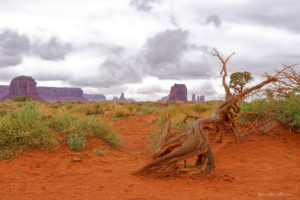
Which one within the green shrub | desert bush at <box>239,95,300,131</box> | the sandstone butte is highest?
the sandstone butte

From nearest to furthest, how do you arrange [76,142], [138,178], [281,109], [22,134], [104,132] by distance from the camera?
[138,178]
[22,134]
[76,142]
[104,132]
[281,109]

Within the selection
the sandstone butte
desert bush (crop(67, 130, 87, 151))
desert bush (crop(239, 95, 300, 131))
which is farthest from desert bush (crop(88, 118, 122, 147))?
the sandstone butte

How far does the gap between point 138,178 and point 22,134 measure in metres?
3.17

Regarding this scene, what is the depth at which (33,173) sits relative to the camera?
468 cm

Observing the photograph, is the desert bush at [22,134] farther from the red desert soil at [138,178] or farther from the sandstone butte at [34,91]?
the sandstone butte at [34,91]

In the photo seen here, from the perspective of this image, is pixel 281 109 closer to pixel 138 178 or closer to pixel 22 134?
pixel 138 178

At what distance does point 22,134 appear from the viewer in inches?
225

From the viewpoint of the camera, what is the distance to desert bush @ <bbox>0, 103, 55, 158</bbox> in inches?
220

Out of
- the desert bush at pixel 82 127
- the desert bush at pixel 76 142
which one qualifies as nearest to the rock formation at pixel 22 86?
the desert bush at pixel 82 127

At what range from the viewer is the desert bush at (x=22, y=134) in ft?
18.4

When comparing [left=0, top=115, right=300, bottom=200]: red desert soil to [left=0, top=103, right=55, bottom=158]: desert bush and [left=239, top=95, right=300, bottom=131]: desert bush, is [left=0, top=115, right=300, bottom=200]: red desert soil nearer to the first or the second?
[left=0, top=103, right=55, bottom=158]: desert bush

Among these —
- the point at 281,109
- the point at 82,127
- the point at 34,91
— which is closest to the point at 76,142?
the point at 82,127

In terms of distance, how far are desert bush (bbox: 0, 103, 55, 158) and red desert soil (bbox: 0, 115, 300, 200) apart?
0.77 ft

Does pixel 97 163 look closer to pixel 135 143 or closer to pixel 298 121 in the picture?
pixel 135 143
